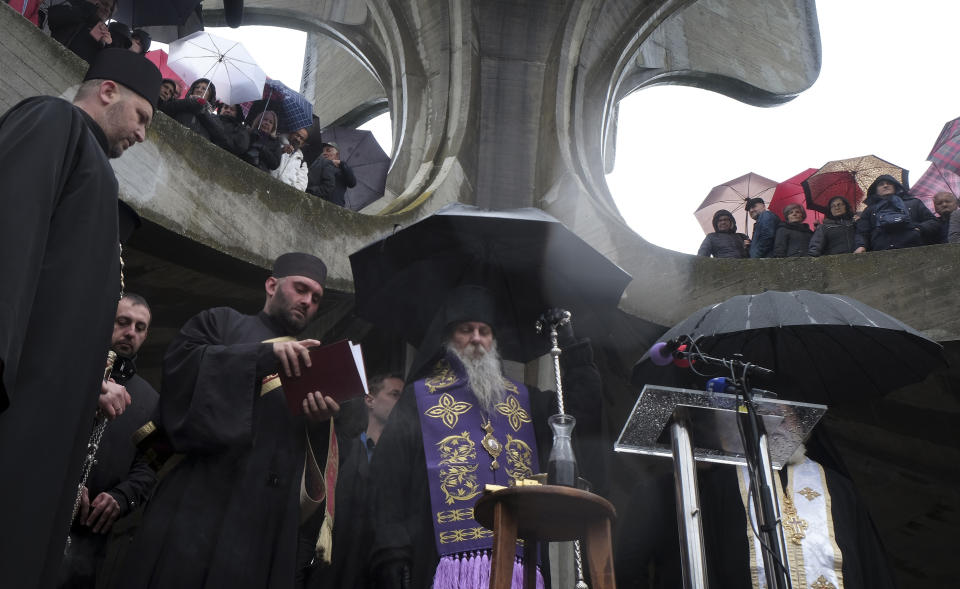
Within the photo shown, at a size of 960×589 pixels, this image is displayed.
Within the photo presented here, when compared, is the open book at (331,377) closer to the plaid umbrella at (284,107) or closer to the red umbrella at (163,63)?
the plaid umbrella at (284,107)

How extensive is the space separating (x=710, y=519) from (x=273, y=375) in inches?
92.9

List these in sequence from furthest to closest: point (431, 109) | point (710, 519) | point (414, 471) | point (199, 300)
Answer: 1. point (431, 109)
2. point (199, 300)
3. point (710, 519)
4. point (414, 471)

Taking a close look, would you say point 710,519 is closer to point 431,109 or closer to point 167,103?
point 167,103

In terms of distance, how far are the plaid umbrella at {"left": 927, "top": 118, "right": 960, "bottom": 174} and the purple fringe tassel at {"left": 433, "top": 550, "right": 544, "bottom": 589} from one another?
782 centimetres

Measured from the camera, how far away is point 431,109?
9.73 m

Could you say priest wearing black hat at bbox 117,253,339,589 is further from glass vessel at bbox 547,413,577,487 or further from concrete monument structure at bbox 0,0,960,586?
concrete monument structure at bbox 0,0,960,586

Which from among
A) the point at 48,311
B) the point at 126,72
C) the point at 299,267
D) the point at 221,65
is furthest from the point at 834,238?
the point at 48,311

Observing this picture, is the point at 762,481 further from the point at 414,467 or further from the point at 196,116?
the point at 196,116

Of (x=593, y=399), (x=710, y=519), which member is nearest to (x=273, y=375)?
(x=593, y=399)

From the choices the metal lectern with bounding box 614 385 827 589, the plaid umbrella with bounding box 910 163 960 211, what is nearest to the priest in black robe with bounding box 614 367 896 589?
the metal lectern with bounding box 614 385 827 589

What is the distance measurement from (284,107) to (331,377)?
586cm

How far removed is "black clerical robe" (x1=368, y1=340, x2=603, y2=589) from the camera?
405 centimetres

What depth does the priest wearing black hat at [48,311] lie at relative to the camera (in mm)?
2379

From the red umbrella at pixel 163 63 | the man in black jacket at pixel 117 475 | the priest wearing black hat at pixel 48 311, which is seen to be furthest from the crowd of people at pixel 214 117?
the priest wearing black hat at pixel 48 311
